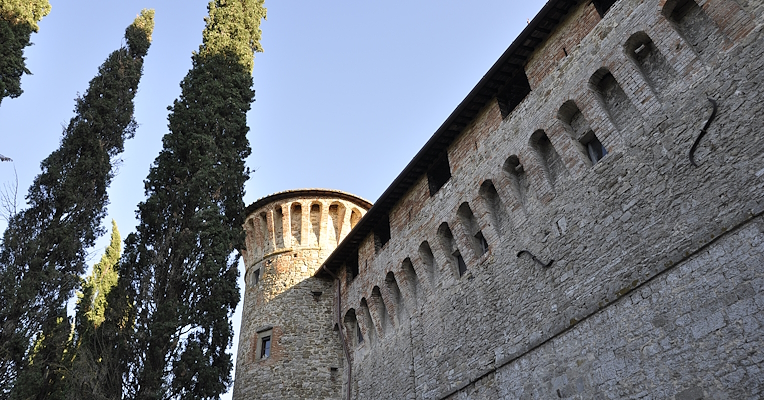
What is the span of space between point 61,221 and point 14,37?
3609 mm

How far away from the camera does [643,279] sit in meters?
7.00

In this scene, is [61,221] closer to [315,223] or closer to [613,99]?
[315,223]

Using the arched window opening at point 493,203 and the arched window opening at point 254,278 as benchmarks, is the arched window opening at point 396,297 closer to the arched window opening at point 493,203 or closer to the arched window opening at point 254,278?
the arched window opening at point 493,203

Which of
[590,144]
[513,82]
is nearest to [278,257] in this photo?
[513,82]

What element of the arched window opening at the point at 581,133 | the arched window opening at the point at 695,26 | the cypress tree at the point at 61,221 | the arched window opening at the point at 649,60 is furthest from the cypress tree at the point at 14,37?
the arched window opening at the point at 695,26

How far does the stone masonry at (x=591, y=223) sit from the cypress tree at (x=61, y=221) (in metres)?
6.30

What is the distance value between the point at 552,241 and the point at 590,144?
162 cm

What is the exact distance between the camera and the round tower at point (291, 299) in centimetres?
1478

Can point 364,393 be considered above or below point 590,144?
below

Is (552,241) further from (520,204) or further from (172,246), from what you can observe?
(172,246)

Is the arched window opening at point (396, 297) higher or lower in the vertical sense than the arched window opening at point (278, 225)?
lower

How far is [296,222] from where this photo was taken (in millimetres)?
17375

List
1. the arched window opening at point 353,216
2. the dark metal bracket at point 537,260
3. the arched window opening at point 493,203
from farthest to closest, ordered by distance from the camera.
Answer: the arched window opening at point 353,216 → the arched window opening at point 493,203 → the dark metal bracket at point 537,260

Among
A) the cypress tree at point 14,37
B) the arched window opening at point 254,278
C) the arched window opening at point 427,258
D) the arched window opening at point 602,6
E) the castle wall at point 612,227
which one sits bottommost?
the castle wall at point 612,227
